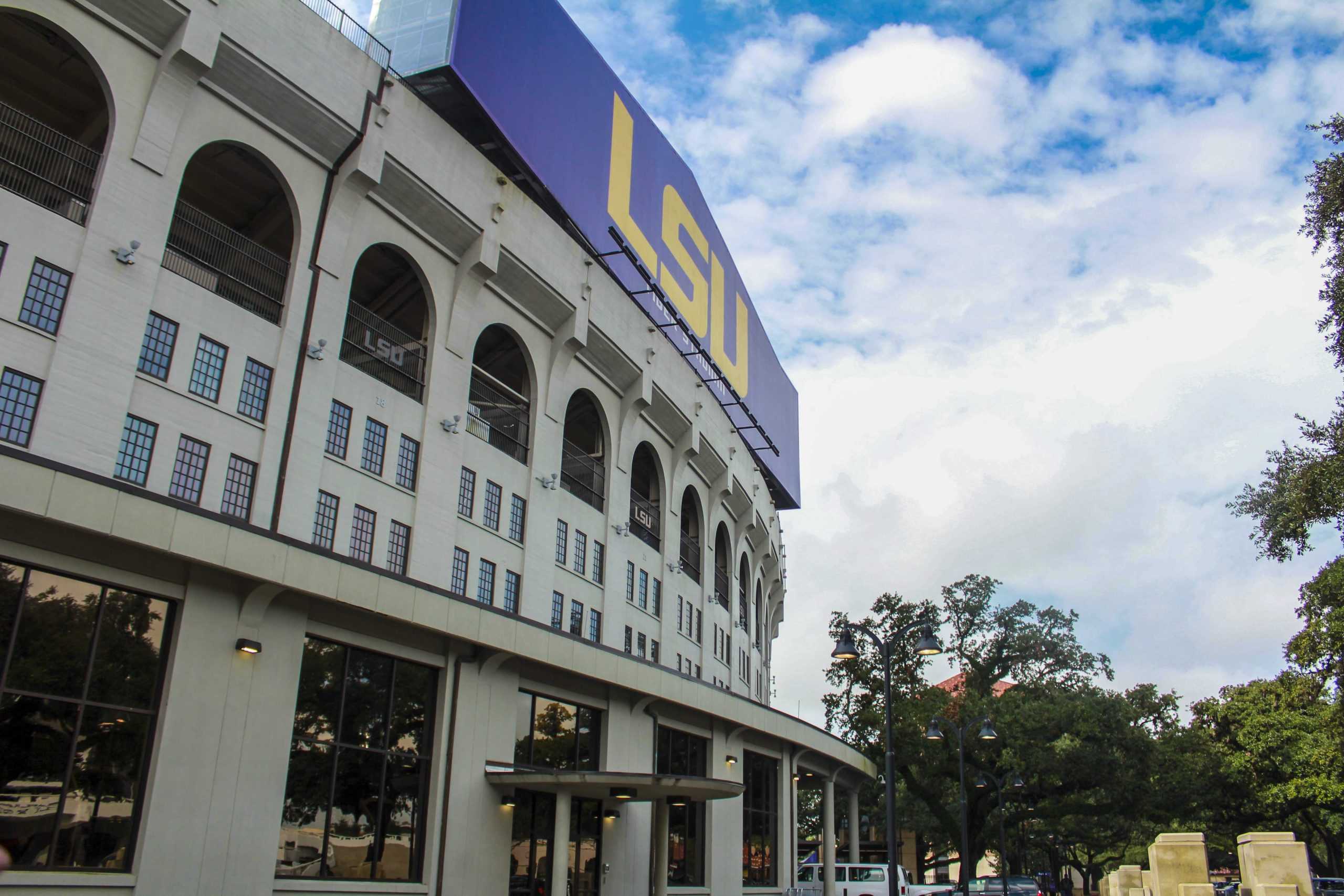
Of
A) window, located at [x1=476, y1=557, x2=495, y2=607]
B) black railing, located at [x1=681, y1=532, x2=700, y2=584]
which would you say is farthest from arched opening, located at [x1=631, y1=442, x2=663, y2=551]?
window, located at [x1=476, y1=557, x2=495, y2=607]

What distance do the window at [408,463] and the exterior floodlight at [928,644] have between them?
43.1 ft

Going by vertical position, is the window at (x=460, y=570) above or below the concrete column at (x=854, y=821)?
above

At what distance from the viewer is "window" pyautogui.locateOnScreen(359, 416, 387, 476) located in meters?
25.8

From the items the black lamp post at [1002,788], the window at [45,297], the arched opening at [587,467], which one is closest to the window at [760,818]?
the black lamp post at [1002,788]

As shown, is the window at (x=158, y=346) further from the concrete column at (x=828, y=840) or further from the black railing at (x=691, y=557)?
the concrete column at (x=828, y=840)

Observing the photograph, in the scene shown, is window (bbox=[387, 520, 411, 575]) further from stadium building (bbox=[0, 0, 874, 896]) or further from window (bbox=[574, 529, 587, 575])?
window (bbox=[574, 529, 587, 575])

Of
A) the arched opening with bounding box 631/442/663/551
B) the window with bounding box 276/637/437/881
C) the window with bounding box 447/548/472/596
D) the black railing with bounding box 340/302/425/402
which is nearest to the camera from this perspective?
the window with bounding box 276/637/437/881

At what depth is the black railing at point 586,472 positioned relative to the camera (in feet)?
115

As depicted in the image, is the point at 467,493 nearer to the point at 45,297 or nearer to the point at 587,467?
the point at 587,467

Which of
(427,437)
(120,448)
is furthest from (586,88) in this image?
(120,448)

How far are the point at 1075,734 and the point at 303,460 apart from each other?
40171 millimetres

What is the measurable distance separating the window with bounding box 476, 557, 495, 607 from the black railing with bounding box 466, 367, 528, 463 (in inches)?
134

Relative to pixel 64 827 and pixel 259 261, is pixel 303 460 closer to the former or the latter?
pixel 259 261

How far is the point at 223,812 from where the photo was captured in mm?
19078
